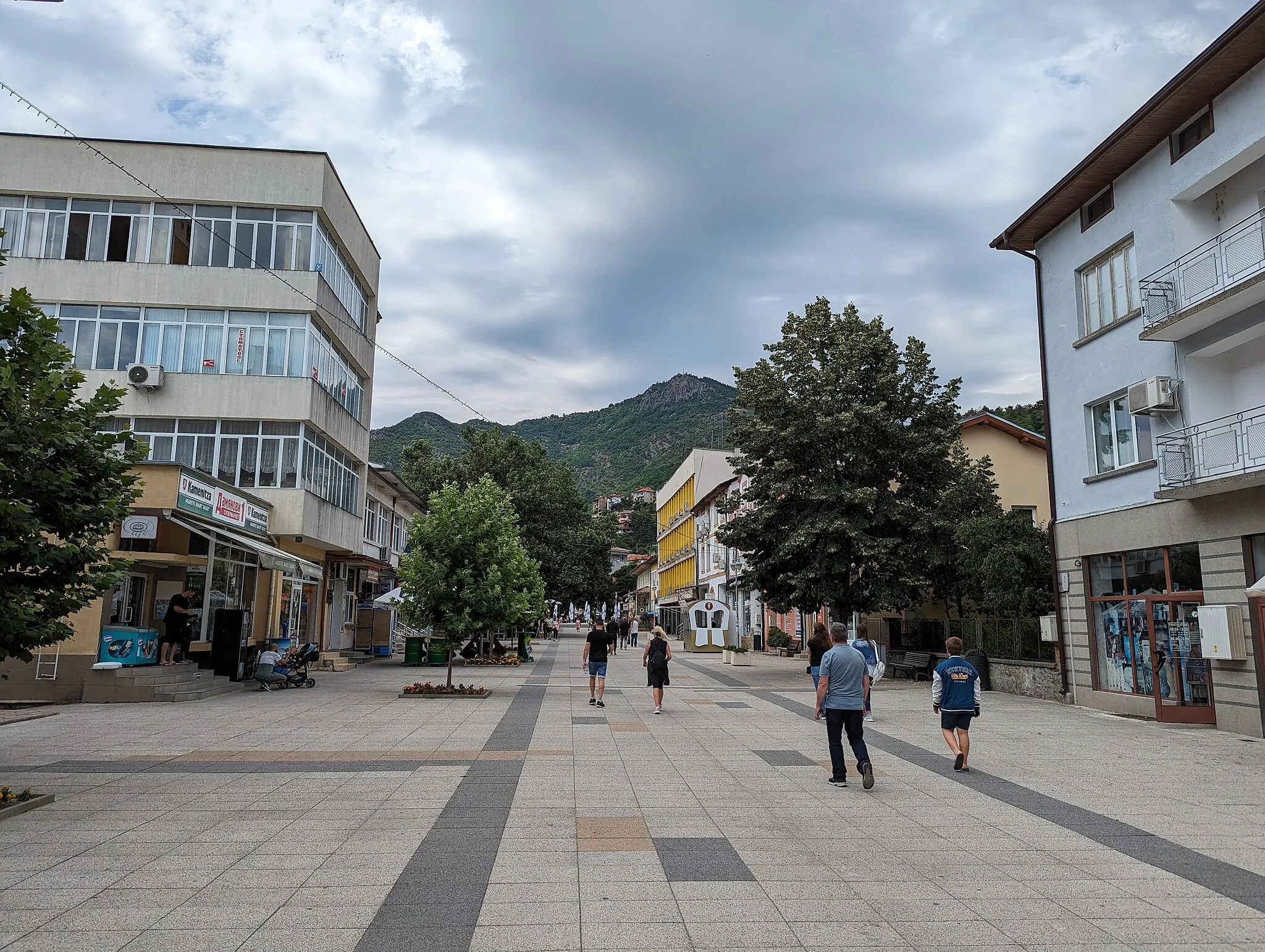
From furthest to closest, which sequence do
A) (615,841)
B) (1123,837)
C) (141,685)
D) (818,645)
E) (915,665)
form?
1. (915,665)
2. (141,685)
3. (818,645)
4. (1123,837)
5. (615,841)

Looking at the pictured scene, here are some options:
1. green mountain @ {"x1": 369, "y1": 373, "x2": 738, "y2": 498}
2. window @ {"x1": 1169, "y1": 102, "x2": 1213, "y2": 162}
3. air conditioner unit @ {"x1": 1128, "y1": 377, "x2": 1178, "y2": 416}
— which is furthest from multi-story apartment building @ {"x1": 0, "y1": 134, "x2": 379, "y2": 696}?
green mountain @ {"x1": 369, "y1": 373, "x2": 738, "y2": 498}

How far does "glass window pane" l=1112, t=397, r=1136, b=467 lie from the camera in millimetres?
16438

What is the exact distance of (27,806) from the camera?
7.60m

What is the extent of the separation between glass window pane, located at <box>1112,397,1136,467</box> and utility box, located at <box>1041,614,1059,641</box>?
3.83 meters

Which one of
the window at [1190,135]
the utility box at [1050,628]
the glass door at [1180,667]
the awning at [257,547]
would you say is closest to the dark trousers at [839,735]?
the glass door at [1180,667]

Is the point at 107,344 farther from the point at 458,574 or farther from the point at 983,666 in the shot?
the point at 983,666

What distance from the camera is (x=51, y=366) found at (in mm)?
8570

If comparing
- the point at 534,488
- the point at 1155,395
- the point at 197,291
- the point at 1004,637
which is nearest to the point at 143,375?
the point at 197,291

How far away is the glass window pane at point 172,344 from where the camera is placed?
2444 centimetres

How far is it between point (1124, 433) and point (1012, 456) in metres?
20.3

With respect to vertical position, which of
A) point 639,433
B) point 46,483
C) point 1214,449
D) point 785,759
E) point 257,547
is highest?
point 639,433

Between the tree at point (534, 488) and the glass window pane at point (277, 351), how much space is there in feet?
61.0

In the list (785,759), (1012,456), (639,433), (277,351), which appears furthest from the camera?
(639,433)

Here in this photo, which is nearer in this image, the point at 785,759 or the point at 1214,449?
the point at 785,759
